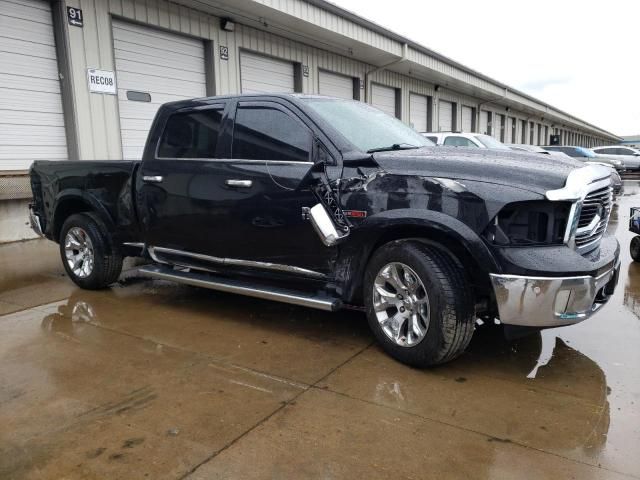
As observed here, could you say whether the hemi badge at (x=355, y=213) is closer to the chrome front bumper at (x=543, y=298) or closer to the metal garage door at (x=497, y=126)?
the chrome front bumper at (x=543, y=298)

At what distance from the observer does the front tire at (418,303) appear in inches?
131

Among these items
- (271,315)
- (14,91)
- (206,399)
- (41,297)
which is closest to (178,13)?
(14,91)

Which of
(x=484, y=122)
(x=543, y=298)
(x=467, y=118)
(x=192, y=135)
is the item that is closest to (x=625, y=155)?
(x=484, y=122)

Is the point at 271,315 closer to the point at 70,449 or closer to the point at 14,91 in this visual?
the point at 70,449

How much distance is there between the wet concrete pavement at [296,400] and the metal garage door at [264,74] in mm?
8600

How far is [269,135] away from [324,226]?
1004 mm

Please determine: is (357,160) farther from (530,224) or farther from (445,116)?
(445,116)

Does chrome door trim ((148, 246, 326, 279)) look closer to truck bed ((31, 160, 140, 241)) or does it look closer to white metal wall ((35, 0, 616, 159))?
A: truck bed ((31, 160, 140, 241))

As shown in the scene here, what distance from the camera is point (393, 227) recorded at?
357 cm

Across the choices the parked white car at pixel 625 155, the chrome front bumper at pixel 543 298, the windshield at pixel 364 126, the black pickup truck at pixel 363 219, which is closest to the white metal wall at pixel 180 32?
the black pickup truck at pixel 363 219

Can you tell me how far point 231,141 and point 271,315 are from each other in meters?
1.59

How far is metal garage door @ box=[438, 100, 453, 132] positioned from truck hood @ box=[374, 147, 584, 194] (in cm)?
2017

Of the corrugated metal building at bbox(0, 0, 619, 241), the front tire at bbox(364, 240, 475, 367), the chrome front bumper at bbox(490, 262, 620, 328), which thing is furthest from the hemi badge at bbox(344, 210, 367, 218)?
the corrugated metal building at bbox(0, 0, 619, 241)

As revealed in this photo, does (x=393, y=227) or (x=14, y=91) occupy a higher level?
(x=14, y=91)
